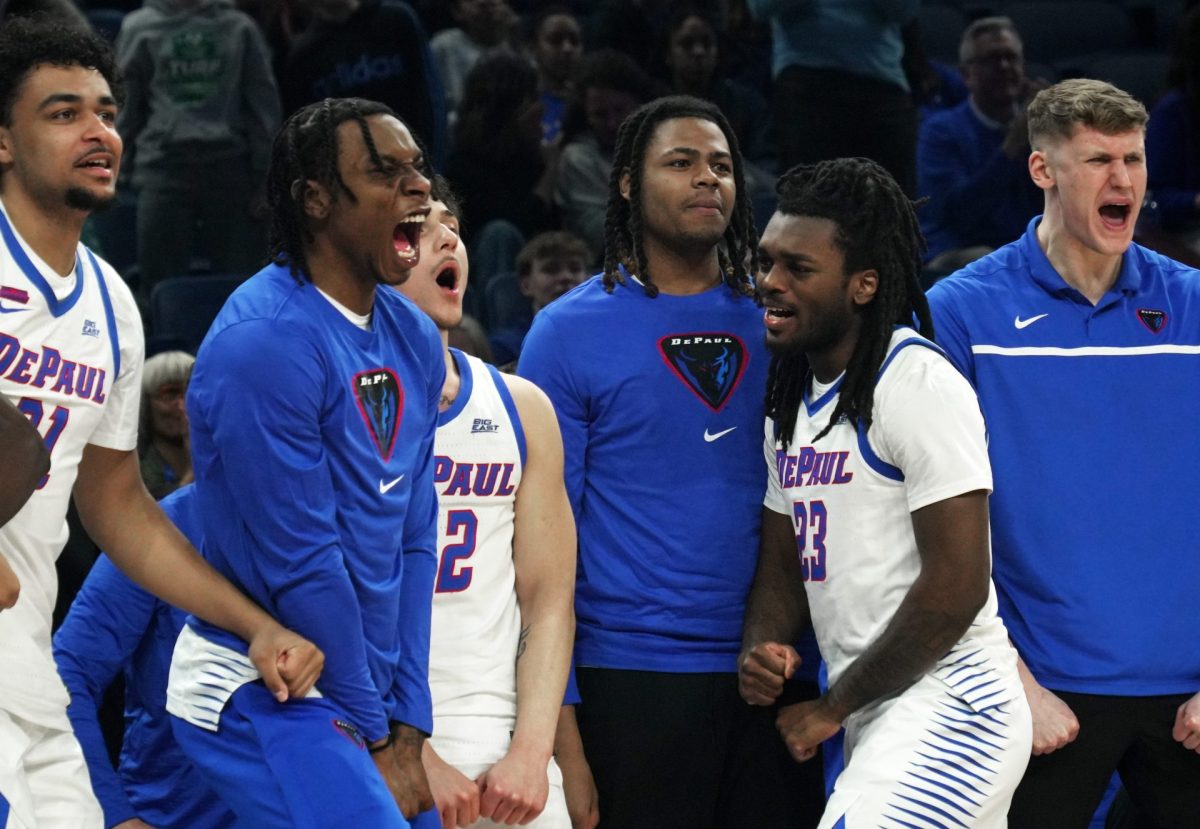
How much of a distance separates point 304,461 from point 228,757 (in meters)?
0.53

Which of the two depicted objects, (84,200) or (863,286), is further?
(863,286)

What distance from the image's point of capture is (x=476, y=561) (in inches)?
137

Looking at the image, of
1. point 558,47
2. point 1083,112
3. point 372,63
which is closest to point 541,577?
point 1083,112

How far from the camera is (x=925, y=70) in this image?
8062 mm

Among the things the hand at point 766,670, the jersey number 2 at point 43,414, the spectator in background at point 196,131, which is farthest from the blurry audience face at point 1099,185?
the spectator in background at point 196,131

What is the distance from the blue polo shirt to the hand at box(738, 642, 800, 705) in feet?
1.70

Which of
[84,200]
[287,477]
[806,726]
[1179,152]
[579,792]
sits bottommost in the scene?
[579,792]

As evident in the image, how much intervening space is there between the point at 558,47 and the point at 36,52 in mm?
5567

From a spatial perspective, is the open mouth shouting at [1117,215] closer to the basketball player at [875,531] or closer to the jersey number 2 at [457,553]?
the basketball player at [875,531]

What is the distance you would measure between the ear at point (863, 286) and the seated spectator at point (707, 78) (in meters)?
4.26

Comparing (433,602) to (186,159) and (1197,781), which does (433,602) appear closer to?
(1197,781)

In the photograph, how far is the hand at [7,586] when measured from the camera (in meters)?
2.71

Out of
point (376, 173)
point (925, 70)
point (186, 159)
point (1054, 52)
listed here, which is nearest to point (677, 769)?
point (376, 173)

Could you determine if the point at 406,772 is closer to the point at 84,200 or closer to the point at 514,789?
the point at 514,789
